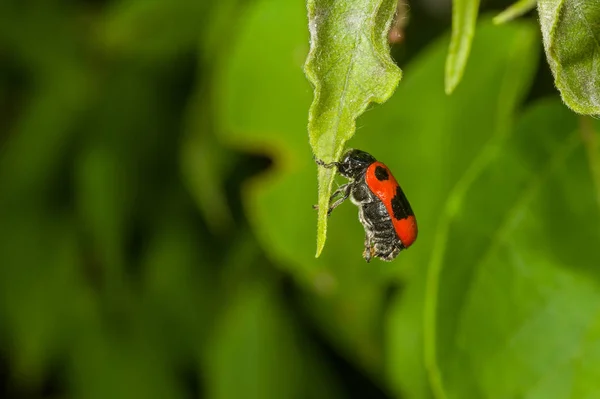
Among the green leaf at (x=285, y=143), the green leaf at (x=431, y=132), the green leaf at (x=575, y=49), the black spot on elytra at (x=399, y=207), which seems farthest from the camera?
the green leaf at (x=285, y=143)

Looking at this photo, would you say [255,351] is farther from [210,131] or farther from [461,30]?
[461,30]

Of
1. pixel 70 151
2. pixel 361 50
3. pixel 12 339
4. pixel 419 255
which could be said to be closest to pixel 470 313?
pixel 419 255

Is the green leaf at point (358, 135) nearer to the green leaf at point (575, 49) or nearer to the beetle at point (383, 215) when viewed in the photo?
the beetle at point (383, 215)

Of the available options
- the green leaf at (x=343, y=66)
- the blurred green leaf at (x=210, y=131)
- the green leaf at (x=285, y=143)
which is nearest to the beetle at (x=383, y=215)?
the green leaf at (x=343, y=66)

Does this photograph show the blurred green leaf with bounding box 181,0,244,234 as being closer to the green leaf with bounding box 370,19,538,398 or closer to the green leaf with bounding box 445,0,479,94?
the green leaf with bounding box 370,19,538,398

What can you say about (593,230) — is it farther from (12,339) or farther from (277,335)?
(12,339)

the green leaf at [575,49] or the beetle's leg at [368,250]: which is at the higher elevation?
the green leaf at [575,49]

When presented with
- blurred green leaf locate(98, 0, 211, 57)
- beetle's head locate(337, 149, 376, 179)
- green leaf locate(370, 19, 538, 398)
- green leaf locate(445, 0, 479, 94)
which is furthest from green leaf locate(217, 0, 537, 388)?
blurred green leaf locate(98, 0, 211, 57)

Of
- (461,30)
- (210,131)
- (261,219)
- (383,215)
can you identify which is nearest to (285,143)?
(261,219)
